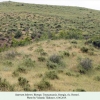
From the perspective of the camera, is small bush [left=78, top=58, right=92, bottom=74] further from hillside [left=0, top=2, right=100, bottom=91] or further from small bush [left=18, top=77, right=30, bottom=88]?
small bush [left=18, top=77, right=30, bottom=88]

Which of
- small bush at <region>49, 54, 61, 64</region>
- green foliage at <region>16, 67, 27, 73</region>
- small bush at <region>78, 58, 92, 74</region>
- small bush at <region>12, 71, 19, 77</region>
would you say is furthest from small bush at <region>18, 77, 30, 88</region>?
small bush at <region>49, 54, 61, 64</region>

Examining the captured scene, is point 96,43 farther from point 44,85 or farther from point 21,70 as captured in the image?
point 44,85

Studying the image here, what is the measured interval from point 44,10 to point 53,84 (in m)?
51.2

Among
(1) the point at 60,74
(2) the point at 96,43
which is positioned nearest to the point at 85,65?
(1) the point at 60,74

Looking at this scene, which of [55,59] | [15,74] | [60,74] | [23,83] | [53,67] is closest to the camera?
[23,83]

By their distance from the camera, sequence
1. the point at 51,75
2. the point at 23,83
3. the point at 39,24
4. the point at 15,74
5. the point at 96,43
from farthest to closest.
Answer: the point at 39,24 → the point at 96,43 → the point at 51,75 → the point at 15,74 → the point at 23,83

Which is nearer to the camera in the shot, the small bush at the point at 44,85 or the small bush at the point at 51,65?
the small bush at the point at 44,85

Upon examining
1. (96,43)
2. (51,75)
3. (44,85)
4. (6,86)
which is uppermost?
(6,86)

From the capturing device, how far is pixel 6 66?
1456 cm

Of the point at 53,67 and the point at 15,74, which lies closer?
the point at 15,74

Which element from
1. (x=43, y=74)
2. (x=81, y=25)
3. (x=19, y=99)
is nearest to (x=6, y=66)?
(x=43, y=74)

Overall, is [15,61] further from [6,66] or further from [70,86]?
[70,86]

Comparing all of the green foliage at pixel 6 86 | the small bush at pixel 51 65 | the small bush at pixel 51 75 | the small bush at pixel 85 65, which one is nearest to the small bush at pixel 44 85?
the green foliage at pixel 6 86

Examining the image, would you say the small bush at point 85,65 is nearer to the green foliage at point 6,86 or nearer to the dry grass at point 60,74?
the dry grass at point 60,74
